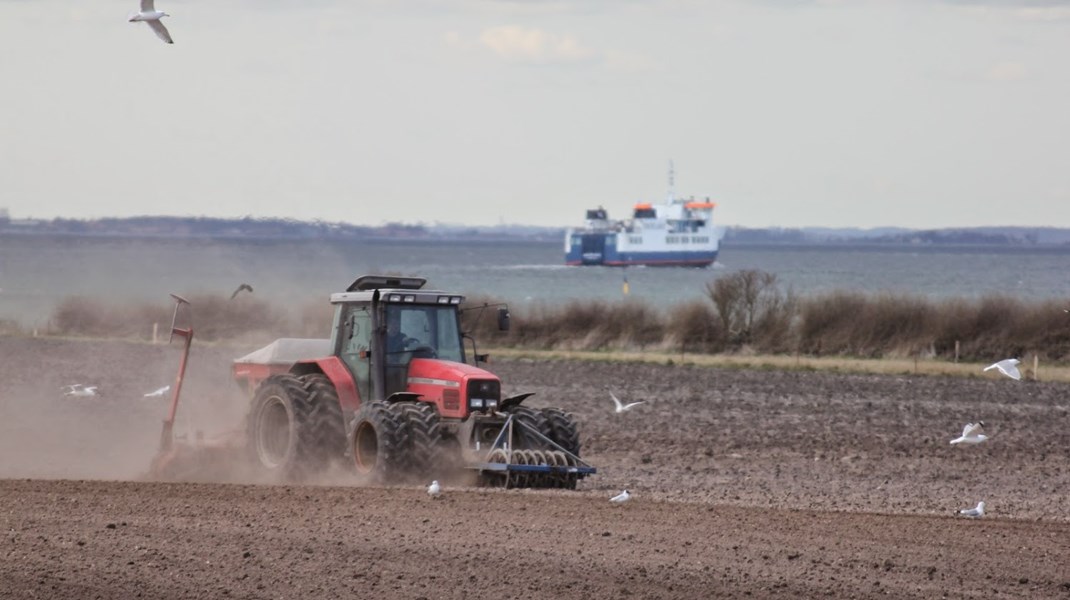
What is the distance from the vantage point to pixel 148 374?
36.5 m

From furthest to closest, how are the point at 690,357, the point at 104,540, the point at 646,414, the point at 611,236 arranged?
the point at 611,236 → the point at 690,357 → the point at 646,414 → the point at 104,540

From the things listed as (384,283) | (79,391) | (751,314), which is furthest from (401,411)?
(751,314)

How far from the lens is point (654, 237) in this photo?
147 metres

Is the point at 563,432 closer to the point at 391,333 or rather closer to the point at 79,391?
the point at 391,333

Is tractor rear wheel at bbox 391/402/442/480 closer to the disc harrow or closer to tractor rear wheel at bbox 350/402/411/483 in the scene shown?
tractor rear wheel at bbox 350/402/411/483

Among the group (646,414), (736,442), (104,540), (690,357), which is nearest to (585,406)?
(646,414)

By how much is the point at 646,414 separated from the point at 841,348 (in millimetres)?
18882

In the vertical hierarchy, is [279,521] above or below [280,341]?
below

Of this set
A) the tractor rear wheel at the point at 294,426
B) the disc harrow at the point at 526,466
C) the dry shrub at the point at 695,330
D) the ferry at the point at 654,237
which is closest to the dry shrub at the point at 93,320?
the dry shrub at the point at 695,330

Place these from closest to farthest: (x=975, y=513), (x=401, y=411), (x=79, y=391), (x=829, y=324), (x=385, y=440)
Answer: (x=975, y=513), (x=385, y=440), (x=401, y=411), (x=79, y=391), (x=829, y=324)

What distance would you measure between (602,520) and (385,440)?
3.21 metres

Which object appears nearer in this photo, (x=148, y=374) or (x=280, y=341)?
(x=280, y=341)

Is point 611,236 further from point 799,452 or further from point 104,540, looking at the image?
point 104,540

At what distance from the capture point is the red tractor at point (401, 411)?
55.9 feet
